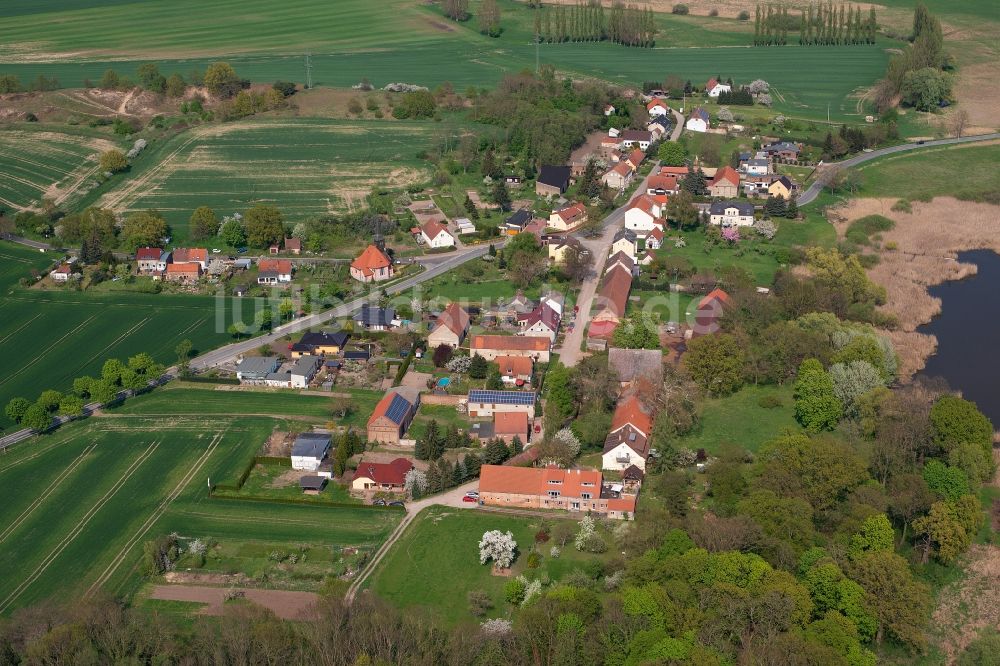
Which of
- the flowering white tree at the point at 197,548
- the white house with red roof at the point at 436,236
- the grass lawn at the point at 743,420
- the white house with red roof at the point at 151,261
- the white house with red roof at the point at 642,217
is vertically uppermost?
the white house with red roof at the point at 642,217

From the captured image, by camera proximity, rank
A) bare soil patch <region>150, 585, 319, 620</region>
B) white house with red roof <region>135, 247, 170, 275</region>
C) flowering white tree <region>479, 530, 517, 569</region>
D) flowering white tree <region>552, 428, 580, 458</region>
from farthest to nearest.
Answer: white house with red roof <region>135, 247, 170, 275</region> < flowering white tree <region>552, 428, 580, 458</region> < flowering white tree <region>479, 530, 517, 569</region> < bare soil patch <region>150, 585, 319, 620</region>

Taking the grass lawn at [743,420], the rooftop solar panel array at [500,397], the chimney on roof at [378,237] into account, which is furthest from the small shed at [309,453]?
the chimney on roof at [378,237]

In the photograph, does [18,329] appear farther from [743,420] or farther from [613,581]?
[743,420]

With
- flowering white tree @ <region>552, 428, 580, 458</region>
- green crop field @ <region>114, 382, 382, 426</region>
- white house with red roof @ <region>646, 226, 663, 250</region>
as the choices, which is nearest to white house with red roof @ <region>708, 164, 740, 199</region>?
white house with red roof @ <region>646, 226, 663, 250</region>

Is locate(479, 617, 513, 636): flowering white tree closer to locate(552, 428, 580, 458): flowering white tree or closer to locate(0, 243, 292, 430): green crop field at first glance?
locate(552, 428, 580, 458): flowering white tree

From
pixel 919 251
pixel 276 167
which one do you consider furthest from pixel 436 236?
pixel 919 251

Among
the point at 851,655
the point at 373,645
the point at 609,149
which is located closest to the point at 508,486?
the point at 373,645

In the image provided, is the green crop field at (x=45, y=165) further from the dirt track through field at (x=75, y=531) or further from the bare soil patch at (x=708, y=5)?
the bare soil patch at (x=708, y=5)
